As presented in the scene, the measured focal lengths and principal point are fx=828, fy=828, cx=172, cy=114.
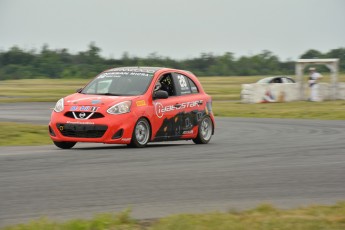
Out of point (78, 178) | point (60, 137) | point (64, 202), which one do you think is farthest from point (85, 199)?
point (60, 137)

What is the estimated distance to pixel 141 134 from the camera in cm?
1371

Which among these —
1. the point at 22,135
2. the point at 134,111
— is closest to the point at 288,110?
the point at 22,135

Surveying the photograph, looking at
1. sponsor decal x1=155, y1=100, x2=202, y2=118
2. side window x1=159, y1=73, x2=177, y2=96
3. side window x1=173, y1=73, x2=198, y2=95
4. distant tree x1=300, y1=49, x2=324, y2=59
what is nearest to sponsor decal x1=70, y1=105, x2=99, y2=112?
sponsor decal x1=155, y1=100, x2=202, y2=118

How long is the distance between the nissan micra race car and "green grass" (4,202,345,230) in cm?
610

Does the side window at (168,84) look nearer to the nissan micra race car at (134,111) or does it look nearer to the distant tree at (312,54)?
the nissan micra race car at (134,111)

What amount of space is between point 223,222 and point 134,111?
269 inches

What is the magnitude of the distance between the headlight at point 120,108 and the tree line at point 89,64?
45.9 metres

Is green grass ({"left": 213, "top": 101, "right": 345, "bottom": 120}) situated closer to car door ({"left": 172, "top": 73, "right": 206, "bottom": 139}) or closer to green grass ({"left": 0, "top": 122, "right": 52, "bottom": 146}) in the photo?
green grass ({"left": 0, "top": 122, "right": 52, "bottom": 146})

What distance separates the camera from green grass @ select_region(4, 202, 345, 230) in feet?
21.1

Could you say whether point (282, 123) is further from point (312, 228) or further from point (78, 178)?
point (312, 228)

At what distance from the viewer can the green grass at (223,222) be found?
642 centimetres

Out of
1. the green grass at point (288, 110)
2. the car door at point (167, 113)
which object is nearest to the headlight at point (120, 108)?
the car door at point (167, 113)

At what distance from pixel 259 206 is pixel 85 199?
168 centimetres

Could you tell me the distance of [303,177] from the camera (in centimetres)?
991
